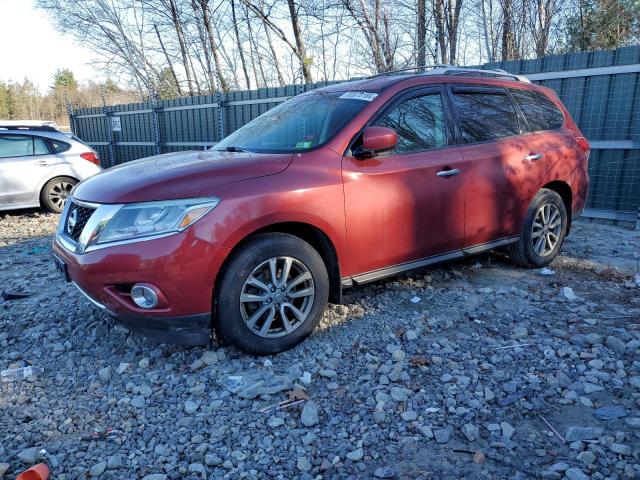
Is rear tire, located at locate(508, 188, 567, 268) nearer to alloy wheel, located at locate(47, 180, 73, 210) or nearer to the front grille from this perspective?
the front grille

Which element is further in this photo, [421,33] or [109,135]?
[109,135]

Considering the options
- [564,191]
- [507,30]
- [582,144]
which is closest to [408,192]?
[564,191]

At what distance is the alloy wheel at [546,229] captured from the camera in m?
4.64

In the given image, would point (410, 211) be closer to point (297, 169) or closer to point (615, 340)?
point (297, 169)

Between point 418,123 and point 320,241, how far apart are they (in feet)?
4.25

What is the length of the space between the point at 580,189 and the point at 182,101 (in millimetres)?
10634

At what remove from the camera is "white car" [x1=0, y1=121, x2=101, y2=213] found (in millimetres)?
7906

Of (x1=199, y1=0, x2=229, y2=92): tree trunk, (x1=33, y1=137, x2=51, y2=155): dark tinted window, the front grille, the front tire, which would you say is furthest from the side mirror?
(x1=199, y1=0, x2=229, y2=92): tree trunk

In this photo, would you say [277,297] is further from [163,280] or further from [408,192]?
[408,192]

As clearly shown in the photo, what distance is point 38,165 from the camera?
320 inches

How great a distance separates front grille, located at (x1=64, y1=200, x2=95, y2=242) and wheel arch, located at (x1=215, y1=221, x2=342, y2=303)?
1063 millimetres

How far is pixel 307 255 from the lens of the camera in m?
3.15

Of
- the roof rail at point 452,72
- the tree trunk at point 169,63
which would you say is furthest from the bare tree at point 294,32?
the roof rail at point 452,72

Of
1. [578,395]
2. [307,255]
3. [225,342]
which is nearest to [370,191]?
[307,255]
